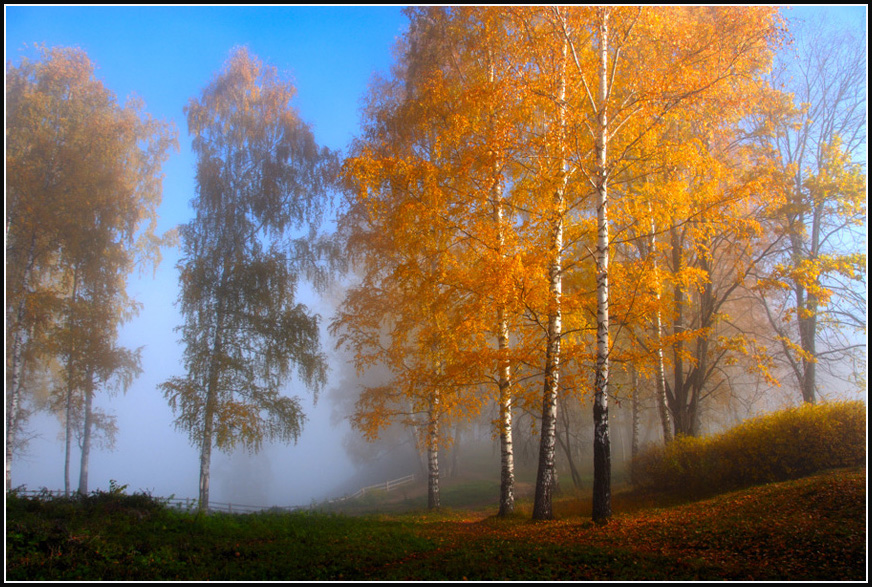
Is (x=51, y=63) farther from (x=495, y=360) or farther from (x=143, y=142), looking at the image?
(x=495, y=360)

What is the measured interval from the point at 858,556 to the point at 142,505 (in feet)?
28.9

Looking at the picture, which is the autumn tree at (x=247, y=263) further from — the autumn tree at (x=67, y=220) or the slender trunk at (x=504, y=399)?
the slender trunk at (x=504, y=399)

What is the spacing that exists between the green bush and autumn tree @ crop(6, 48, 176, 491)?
14823 millimetres

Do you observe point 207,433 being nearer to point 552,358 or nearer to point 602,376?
point 552,358

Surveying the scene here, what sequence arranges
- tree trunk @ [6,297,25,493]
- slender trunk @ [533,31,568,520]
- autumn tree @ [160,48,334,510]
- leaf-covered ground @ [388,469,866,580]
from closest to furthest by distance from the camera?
leaf-covered ground @ [388,469,866,580], slender trunk @ [533,31,568,520], tree trunk @ [6,297,25,493], autumn tree @ [160,48,334,510]

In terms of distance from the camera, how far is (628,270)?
25.7ft

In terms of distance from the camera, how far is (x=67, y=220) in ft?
36.1

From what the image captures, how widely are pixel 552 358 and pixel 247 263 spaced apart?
869cm

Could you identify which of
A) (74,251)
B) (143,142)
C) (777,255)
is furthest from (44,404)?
(777,255)

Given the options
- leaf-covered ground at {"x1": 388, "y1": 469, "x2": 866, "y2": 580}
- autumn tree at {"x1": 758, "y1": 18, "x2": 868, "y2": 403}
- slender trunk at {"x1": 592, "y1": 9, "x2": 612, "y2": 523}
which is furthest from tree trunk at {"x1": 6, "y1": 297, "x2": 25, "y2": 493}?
autumn tree at {"x1": 758, "y1": 18, "x2": 868, "y2": 403}

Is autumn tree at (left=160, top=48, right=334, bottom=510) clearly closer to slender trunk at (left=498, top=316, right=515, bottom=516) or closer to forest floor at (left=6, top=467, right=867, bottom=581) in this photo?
forest floor at (left=6, top=467, right=867, bottom=581)

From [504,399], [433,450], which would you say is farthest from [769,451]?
[433,450]

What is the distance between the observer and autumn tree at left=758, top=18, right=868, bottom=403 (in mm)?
9078

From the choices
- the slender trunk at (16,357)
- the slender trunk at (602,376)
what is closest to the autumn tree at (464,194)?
the slender trunk at (602,376)
